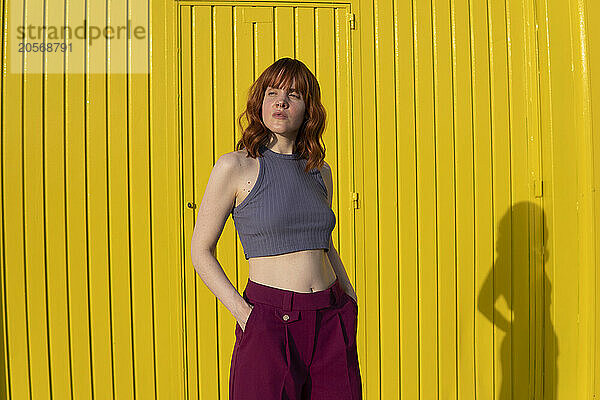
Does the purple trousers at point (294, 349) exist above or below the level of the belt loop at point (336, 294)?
below

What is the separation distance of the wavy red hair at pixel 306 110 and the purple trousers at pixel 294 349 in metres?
0.54

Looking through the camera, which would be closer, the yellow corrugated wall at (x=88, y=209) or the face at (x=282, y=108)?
the face at (x=282, y=108)

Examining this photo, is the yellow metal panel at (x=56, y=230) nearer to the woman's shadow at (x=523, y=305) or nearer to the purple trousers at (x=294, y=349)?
the purple trousers at (x=294, y=349)

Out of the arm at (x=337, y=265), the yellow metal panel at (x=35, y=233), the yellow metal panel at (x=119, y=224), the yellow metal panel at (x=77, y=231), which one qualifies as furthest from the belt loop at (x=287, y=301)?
the yellow metal panel at (x=35, y=233)

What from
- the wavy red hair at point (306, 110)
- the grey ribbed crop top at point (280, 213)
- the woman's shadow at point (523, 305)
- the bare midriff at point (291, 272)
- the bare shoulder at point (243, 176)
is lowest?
the woman's shadow at point (523, 305)

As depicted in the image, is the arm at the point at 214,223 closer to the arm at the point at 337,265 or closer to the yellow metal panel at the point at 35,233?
the arm at the point at 337,265

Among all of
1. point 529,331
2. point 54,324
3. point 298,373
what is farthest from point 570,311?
point 54,324

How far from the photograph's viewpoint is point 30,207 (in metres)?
3.79

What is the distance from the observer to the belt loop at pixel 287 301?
222 cm

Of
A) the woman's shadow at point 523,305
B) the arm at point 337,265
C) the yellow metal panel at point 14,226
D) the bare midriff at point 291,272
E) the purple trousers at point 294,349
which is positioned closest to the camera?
the purple trousers at point 294,349

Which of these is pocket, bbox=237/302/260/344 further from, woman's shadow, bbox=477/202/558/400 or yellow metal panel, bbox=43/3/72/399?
woman's shadow, bbox=477/202/558/400

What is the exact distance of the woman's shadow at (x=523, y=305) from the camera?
13.3 ft

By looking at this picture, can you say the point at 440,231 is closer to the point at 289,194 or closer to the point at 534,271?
the point at 534,271

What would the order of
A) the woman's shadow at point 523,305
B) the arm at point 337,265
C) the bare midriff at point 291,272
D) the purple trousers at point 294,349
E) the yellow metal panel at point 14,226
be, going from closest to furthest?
the purple trousers at point 294,349
the bare midriff at point 291,272
the arm at point 337,265
the yellow metal panel at point 14,226
the woman's shadow at point 523,305
